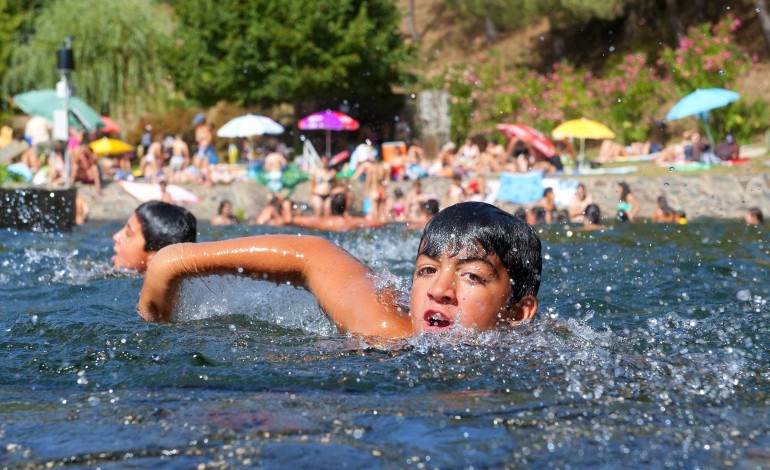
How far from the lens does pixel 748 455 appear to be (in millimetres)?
3129

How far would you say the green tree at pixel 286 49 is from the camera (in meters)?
27.5

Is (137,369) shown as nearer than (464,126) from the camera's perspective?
Yes

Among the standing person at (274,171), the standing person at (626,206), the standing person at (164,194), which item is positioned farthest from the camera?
the standing person at (274,171)

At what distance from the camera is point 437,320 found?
4.02m

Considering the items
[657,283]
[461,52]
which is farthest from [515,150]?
[461,52]

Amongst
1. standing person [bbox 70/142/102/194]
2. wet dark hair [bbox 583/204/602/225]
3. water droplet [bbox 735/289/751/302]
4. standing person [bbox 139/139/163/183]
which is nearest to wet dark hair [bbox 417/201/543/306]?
water droplet [bbox 735/289/751/302]

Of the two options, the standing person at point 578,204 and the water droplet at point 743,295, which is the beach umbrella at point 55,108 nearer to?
the standing person at point 578,204

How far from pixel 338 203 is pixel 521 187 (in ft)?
15.4

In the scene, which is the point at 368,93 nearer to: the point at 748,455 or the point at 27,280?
the point at 27,280

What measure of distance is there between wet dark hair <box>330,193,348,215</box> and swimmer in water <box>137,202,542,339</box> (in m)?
11.4

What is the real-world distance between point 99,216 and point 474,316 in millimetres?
16603

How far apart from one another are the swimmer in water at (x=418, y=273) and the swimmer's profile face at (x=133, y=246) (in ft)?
6.51

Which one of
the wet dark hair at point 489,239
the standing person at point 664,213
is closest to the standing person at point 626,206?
the standing person at point 664,213

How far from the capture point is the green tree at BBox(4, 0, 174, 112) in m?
31.6
